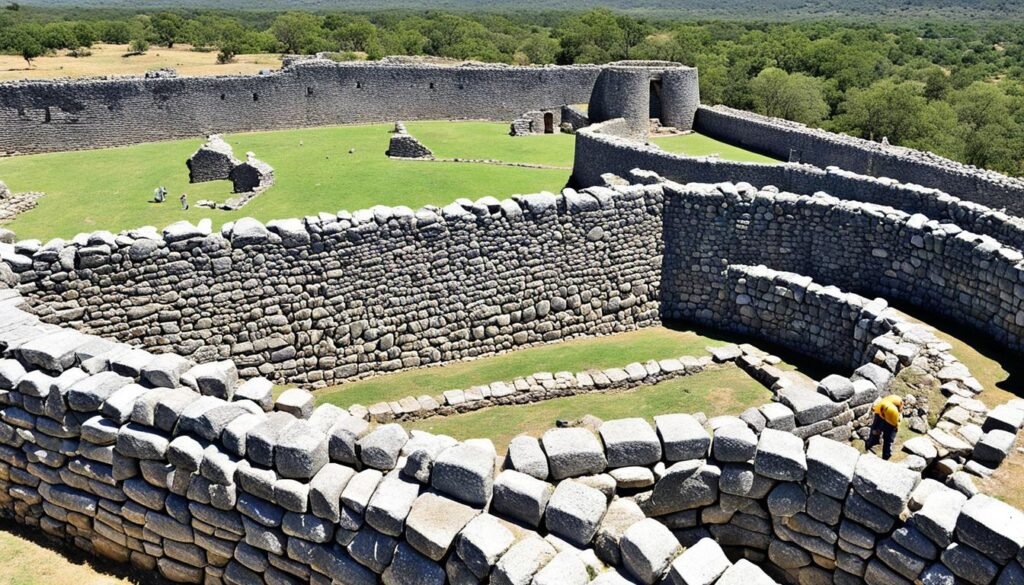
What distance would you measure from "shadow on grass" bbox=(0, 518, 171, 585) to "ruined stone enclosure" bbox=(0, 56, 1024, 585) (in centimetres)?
8

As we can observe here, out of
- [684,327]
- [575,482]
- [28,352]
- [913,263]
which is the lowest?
[684,327]

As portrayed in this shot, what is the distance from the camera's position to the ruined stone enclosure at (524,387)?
6152mm

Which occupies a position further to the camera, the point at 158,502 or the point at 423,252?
the point at 423,252

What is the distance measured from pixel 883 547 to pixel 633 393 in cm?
724

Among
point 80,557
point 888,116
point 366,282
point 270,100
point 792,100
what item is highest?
point 270,100

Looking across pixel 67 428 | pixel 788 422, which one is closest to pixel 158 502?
pixel 67 428

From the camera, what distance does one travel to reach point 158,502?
7133 millimetres

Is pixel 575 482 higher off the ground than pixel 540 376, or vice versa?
pixel 575 482

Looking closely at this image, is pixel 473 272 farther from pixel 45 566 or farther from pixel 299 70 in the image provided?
pixel 299 70

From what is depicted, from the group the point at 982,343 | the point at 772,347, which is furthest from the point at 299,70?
the point at 982,343

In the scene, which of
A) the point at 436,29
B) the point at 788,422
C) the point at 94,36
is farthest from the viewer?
the point at 436,29

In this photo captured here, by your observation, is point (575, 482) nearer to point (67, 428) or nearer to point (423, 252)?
point (67, 428)

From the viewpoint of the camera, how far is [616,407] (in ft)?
42.0

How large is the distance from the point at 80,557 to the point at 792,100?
52.2 metres
